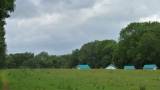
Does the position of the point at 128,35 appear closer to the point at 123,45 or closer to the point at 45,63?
the point at 123,45

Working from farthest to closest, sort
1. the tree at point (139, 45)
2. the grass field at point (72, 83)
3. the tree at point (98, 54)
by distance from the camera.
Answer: the tree at point (98, 54) < the tree at point (139, 45) < the grass field at point (72, 83)

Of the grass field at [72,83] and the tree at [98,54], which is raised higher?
the tree at [98,54]

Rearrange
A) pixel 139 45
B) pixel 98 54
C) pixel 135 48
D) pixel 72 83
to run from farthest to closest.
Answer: pixel 98 54 < pixel 135 48 < pixel 139 45 < pixel 72 83

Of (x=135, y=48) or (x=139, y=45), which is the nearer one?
(x=139, y=45)

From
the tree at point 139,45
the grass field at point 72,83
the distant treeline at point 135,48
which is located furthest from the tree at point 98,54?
Answer: the grass field at point 72,83

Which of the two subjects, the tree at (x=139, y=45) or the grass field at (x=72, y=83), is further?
the tree at (x=139, y=45)

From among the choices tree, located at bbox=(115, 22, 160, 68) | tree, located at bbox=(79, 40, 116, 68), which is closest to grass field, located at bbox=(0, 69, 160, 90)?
tree, located at bbox=(115, 22, 160, 68)

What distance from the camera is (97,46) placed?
19238cm

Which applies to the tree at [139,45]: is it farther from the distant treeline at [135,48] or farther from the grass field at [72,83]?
the grass field at [72,83]

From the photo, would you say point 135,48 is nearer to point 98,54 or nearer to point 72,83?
point 98,54

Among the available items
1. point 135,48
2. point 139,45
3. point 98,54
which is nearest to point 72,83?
point 139,45

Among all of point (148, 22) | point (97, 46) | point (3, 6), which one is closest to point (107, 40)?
point (97, 46)

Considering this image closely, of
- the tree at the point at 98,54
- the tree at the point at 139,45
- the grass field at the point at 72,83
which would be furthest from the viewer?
the tree at the point at 98,54

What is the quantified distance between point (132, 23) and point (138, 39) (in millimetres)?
14561
